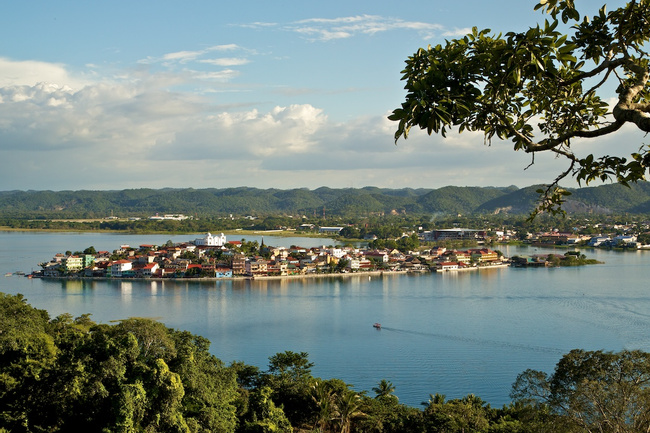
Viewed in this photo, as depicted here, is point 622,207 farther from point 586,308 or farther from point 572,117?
point 572,117

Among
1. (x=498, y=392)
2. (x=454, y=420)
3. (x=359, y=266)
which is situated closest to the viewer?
(x=454, y=420)

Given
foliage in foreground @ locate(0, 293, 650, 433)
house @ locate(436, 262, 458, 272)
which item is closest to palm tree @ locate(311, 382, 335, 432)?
foliage in foreground @ locate(0, 293, 650, 433)

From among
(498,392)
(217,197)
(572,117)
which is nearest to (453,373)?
(498,392)

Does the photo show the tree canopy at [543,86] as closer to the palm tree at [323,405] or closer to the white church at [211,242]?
the palm tree at [323,405]

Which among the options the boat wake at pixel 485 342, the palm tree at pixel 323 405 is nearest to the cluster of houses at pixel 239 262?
the boat wake at pixel 485 342

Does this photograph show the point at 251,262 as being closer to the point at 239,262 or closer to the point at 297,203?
the point at 239,262
